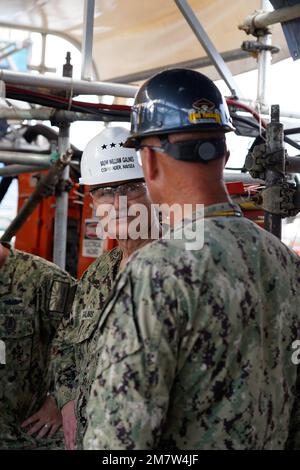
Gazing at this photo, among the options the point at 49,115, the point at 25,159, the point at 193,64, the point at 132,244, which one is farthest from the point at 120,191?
the point at 193,64

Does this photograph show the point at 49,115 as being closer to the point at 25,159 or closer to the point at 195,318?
the point at 25,159

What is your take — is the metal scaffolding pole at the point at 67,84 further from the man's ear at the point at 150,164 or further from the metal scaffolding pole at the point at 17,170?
the man's ear at the point at 150,164

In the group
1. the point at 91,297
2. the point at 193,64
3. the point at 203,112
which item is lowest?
the point at 91,297

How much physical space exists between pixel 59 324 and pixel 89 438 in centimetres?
169

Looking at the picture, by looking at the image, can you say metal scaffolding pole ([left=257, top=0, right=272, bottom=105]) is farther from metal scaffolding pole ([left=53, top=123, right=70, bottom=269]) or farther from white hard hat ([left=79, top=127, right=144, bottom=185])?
white hard hat ([left=79, top=127, right=144, bottom=185])

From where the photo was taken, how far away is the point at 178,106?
1.76 meters

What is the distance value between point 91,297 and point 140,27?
4.47 m

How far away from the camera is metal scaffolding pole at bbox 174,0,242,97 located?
409 cm

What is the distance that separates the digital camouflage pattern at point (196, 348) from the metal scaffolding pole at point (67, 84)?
7.99 feet

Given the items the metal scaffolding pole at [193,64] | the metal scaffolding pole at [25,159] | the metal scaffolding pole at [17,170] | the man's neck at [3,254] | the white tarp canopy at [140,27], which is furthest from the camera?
the white tarp canopy at [140,27]

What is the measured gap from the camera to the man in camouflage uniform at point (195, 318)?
4.96 ft

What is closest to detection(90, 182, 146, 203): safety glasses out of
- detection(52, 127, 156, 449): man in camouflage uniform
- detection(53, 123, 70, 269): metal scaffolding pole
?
detection(52, 127, 156, 449): man in camouflage uniform

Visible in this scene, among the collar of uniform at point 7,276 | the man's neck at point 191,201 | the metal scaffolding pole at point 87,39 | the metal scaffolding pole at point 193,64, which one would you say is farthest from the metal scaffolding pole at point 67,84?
the man's neck at point 191,201

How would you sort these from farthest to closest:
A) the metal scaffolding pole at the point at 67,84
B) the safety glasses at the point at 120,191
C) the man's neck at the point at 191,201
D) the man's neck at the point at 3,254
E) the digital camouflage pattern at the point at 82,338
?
the metal scaffolding pole at the point at 67,84, the man's neck at the point at 3,254, the safety glasses at the point at 120,191, the digital camouflage pattern at the point at 82,338, the man's neck at the point at 191,201
